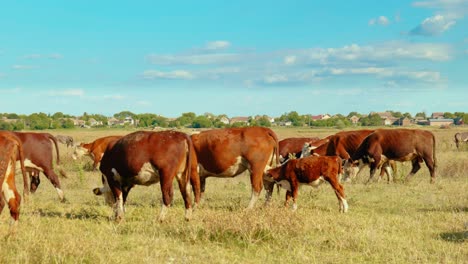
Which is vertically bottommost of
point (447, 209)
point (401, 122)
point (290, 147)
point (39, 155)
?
point (401, 122)

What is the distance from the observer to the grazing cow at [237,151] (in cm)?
1177

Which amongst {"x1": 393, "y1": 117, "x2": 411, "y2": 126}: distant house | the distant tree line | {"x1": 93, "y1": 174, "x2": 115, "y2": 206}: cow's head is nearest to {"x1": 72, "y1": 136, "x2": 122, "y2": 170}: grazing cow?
{"x1": 93, "y1": 174, "x2": 115, "y2": 206}: cow's head

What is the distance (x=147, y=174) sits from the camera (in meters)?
10.0

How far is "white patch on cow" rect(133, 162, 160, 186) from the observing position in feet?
32.6

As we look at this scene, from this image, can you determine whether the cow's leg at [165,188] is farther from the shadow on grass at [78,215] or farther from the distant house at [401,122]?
the distant house at [401,122]

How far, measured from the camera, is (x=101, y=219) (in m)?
10.1

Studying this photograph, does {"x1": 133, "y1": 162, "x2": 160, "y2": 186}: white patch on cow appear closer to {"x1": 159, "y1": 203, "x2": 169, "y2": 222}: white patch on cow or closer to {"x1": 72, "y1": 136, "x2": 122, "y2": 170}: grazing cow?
{"x1": 159, "y1": 203, "x2": 169, "y2": 222}: white patch on cow

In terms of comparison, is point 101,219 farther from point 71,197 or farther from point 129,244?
point 71,197

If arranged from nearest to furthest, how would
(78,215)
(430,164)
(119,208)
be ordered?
(119,208) < (78,215) < (430,164)

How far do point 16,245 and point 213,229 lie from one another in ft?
9.18

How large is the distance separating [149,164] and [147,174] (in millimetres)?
217

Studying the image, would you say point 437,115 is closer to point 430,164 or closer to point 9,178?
point 430,164

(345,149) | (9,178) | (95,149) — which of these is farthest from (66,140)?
(9,178)

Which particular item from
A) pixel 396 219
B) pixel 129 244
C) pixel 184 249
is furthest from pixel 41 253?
pixel 396 219
